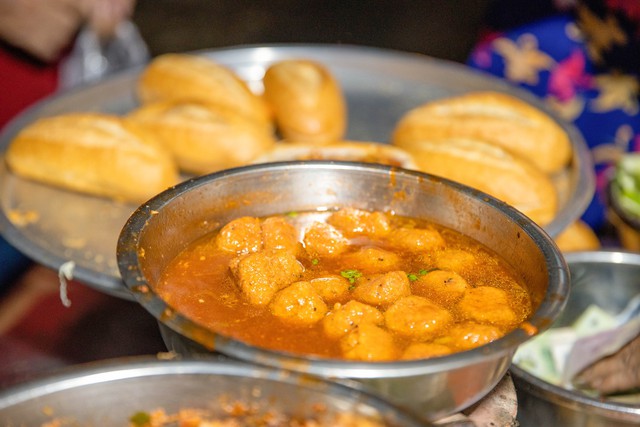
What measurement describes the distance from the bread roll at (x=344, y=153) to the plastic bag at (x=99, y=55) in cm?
191

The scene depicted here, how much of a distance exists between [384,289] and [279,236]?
1.04ft

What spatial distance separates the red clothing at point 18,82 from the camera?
399cm

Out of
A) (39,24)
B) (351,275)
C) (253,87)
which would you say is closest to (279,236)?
(351,275)

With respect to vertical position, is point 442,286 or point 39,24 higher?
point 442,286

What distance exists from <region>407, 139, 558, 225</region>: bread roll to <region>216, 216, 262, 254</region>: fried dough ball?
1.20 metres

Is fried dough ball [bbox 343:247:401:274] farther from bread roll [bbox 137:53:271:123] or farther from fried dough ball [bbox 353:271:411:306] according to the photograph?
bread roll [bbox 137:53:271:123]

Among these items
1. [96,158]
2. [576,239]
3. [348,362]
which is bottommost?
[576,239]

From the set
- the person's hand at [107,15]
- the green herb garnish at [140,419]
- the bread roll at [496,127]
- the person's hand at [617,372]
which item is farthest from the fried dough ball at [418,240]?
the person's hand at [107,15]

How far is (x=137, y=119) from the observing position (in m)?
3.08

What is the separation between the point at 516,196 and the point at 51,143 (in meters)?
1.77

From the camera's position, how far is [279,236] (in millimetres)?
1647

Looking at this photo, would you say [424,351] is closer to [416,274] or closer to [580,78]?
[416,274]

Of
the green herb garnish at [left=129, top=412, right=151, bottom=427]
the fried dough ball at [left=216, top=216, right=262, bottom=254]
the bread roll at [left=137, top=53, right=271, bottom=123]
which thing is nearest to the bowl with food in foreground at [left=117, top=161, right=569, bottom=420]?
the fried dough ball at [left=216, top=216, right=262, bottom=254]

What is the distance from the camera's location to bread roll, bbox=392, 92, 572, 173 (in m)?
2.96
